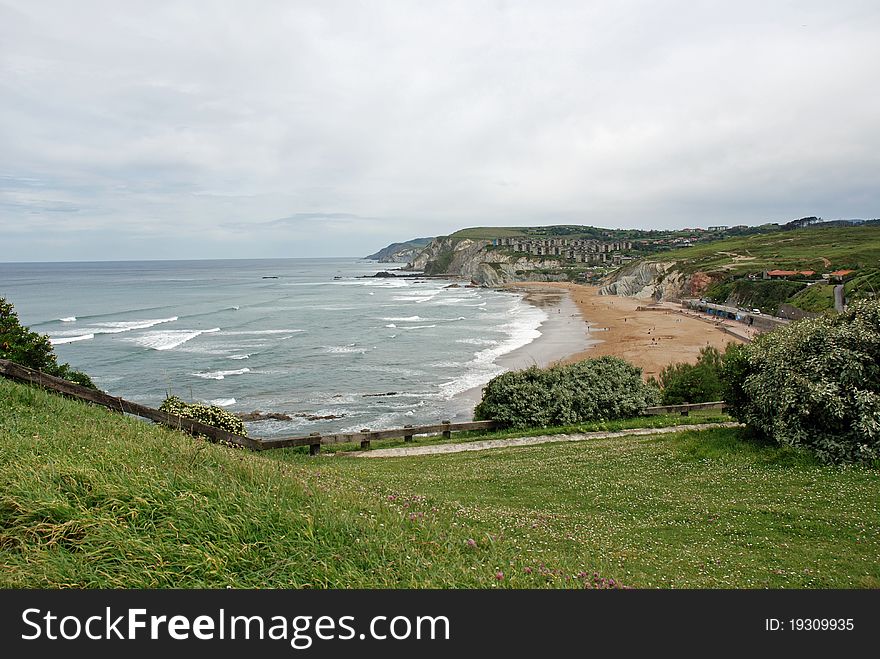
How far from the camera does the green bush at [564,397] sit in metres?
19.8

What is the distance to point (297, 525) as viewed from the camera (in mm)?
5613

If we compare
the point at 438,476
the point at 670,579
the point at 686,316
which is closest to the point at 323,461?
the point at 438,476

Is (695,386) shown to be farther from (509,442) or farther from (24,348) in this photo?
(24,348)

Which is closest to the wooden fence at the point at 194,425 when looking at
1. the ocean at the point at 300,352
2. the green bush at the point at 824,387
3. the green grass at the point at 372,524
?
the green grass at the point at 372,524

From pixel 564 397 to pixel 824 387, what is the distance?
371 inches

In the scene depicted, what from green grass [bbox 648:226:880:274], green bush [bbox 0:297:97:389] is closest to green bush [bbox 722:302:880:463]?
green bush [bbox 0:297:97:389]

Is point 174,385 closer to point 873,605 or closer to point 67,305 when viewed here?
point 873,605

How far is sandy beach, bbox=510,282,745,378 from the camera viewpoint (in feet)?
156

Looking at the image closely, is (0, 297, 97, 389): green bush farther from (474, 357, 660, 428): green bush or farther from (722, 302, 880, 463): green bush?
(722, 302, 880, 463): green bush

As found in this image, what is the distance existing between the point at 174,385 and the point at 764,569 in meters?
40.1

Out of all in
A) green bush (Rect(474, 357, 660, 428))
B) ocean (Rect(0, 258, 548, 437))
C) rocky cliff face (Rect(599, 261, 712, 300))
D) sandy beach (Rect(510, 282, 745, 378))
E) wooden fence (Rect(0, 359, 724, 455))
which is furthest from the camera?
rocky cliff face (Rect(599, 261, 712, 300))

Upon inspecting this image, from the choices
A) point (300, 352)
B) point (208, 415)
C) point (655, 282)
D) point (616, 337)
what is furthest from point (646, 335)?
point (655, 282)

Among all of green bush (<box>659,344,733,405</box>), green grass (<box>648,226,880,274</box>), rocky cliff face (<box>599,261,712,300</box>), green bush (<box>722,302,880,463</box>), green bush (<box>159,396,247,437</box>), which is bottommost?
green bush (<box>659,344,733,405</box>)

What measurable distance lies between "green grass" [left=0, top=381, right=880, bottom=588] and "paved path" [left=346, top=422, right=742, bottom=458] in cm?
640
